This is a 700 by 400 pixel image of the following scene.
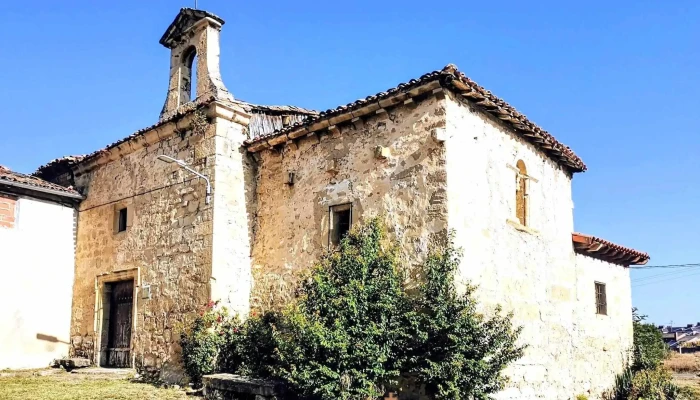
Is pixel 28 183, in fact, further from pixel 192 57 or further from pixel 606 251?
pixel 606 251

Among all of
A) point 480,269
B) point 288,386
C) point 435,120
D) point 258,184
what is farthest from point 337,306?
point 258,184

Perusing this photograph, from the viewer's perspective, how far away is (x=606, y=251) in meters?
13.4

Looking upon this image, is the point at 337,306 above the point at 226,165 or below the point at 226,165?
below

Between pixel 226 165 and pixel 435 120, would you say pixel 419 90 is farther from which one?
pixel 226 165

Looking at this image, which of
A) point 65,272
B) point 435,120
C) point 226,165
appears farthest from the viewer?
point 65,272

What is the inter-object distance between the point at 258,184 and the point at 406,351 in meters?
4.90

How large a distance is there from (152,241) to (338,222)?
167 inches

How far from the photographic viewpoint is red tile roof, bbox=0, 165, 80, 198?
13.0 meters

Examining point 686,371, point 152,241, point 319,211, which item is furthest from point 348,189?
point 686,371

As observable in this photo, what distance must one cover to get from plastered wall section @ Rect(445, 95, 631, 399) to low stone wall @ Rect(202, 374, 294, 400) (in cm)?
318

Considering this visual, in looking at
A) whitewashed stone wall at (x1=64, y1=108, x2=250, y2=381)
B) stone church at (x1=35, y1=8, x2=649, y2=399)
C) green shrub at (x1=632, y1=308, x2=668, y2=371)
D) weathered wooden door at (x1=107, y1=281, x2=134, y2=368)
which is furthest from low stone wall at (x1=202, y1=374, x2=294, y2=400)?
green shrub at (x1=632, y1=308, x2=668, y2=371)

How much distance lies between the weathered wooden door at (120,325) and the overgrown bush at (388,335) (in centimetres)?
485

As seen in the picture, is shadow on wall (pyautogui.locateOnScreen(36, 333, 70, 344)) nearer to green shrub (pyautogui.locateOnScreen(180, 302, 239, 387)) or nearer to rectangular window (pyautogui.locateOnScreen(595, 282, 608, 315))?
green shrub (pyautogui.locateOnScreen(180, 302, 239, 387))

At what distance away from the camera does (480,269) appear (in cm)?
930
